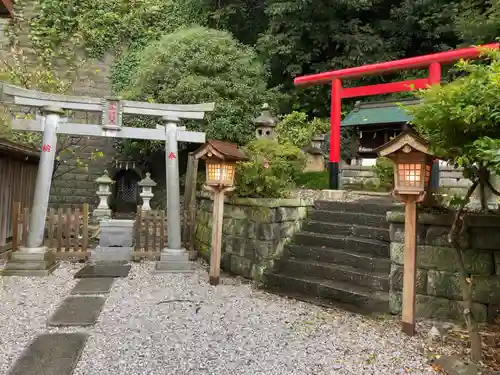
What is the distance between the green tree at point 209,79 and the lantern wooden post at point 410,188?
24.8 feet

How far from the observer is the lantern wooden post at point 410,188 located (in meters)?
3.91

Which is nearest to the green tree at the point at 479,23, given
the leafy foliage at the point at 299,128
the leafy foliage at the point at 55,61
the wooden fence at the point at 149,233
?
the leafy foliage at the point at 299,128

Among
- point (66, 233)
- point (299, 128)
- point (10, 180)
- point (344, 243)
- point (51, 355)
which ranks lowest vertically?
point (51, 355)

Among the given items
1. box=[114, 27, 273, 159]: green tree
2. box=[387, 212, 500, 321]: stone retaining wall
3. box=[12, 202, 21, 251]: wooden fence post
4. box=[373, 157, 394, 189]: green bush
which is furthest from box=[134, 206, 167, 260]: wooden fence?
box=[387, 212, 500, 321]: stone retaining wall

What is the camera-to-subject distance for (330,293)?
5.05 m

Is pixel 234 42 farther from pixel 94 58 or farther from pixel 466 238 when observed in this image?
pixel 466 238

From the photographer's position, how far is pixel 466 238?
13.5 feet

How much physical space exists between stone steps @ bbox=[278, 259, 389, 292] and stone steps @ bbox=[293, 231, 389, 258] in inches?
14.9

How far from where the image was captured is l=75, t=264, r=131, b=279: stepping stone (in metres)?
6.56

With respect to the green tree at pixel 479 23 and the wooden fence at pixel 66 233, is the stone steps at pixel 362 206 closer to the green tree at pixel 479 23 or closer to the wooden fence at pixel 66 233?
the wooden fence at pixel 66 233

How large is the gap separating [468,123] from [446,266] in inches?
77.2

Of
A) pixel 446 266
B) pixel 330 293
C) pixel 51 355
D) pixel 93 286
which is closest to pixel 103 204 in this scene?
pixel 93 286

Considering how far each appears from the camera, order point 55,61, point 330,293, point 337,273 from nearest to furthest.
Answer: point 330,293
point 337,273
point 55,61

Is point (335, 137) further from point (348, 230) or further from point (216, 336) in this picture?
point (216, 336)
